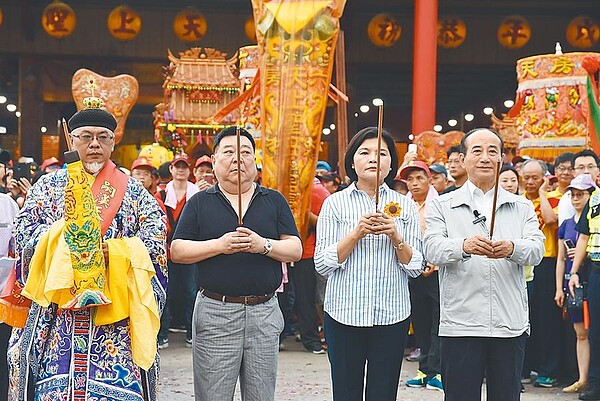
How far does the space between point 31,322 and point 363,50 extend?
1533 cm

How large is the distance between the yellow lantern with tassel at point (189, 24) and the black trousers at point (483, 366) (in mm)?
12925

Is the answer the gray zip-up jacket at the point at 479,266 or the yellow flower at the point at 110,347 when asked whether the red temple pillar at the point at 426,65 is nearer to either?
the gray zip-up jacket at the point at 479,266

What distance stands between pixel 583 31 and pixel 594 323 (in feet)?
38.1

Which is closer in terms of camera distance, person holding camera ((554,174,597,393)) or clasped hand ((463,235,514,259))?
clasped hand ((463,235,514,259))

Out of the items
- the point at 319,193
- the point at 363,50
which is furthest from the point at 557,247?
the point at 363,50

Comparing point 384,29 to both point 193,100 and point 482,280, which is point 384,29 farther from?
point 482,280

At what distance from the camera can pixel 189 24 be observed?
625 inches

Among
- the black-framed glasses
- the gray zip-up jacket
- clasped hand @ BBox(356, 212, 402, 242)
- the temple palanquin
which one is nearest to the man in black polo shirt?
clasped hand @ BBox(356, 212, 402, 242)

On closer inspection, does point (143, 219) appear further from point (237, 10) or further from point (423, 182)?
point (237, 10)

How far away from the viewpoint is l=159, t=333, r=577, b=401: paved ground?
18.9 feet

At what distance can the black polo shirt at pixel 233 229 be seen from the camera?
→ 12.3ft

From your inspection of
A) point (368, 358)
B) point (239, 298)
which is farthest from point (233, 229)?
point (368, 358)

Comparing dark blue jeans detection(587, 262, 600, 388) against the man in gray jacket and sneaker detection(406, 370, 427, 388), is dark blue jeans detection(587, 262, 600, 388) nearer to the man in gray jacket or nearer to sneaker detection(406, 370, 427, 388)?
sneaker detection(406, 370, 427, 388)

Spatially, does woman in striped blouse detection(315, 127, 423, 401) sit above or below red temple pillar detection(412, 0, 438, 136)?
below
